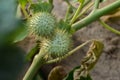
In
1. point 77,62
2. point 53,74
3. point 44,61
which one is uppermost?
point 44,61

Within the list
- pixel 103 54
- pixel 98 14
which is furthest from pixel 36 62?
pixel 103 54

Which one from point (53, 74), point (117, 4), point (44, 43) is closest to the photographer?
point (44, 43)

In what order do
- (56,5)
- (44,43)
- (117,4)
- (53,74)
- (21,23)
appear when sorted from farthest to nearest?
1. (56,5)
2. (21,23)
3. (53,74)
4. (117,4)
5. (44,43)

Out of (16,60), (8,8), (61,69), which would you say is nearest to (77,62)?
(61,69)

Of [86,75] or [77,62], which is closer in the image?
[86,75]

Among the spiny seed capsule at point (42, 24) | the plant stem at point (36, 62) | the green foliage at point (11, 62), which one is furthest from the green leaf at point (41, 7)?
the green foliage at point (11, 62)

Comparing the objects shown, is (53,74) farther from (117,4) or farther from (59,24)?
(117,4)

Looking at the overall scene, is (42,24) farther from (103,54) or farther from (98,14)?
(103,54)
